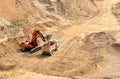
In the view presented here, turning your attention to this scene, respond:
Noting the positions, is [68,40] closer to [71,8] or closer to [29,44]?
[29,44]

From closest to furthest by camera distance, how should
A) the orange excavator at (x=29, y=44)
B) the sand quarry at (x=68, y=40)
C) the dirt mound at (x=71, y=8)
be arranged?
the sand quarry at (x=68, y=40) → the orange excavator at (x=29, y=44) → the dirt mound at (x=71, y=8)

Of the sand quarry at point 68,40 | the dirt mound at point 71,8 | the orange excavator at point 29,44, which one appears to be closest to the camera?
the sand quarry at point 68,40

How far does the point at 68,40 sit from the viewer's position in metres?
21.1

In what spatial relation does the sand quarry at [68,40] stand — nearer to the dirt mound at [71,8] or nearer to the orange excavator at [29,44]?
the dirt mound at [71,8]

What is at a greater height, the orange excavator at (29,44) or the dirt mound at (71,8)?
the dirt mound at (71,8)

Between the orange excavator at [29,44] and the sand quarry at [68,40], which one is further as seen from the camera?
the orange excavator at [29,44]

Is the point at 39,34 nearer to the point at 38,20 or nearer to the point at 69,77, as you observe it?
the point at 69,77

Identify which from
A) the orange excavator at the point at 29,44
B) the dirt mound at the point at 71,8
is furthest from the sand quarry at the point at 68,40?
the orange excavator at the point at 29,44

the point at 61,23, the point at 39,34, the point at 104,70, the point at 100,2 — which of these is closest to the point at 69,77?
the point at 104,70

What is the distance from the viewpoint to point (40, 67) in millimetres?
16969

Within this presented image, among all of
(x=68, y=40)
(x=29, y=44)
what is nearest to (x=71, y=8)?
(x=68, y=40)

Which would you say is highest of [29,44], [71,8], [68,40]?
[71,8]

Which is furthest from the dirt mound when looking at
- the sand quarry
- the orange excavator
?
the orange excavator

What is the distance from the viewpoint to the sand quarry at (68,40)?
16328 mm
